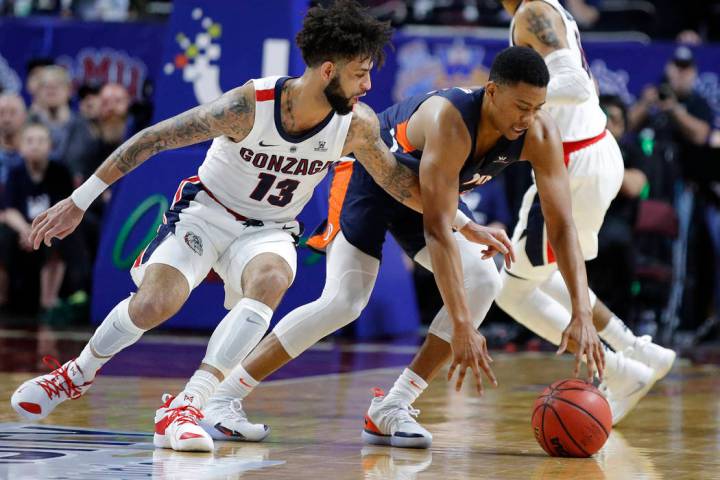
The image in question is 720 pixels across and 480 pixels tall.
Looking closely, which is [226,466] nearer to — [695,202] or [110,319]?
[110,319]

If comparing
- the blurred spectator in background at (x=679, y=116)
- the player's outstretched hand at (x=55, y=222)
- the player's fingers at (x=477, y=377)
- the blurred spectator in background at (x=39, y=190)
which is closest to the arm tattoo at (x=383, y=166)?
the player's fingers at (x=477, y=377)

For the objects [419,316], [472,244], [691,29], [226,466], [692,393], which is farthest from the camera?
[691,29]

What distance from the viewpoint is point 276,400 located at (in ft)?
22.4

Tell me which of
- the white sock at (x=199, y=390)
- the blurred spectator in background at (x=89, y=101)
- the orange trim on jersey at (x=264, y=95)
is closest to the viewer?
the white sock at (x=199, y=390)

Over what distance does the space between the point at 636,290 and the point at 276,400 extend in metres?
5.52

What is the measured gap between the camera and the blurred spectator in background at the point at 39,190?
1214 cm

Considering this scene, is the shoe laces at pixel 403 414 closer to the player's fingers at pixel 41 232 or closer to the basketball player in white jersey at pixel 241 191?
the basketball player in white jersey at pixel 241 191

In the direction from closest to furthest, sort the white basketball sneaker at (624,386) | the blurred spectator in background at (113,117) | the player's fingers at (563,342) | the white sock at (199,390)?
the player's fingers at (563,342), the white sock at (199,390), the white basketball sneaker at (624,386), the blurred spectator in background at (113,117)

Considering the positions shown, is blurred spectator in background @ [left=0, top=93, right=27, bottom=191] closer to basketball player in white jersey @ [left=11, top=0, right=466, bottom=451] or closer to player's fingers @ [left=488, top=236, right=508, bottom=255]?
basketball player in white jersey @ [left=11, top=0, right=466, bottom=451]

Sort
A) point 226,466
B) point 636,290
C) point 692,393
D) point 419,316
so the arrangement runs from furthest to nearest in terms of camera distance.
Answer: point 419,316
point 636,290
point 692,393
point 226,466

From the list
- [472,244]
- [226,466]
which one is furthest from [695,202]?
[226,466]

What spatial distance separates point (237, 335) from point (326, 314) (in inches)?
24.4

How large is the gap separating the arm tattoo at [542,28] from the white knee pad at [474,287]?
137 centimetres

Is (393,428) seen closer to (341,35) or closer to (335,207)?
(335,207)
